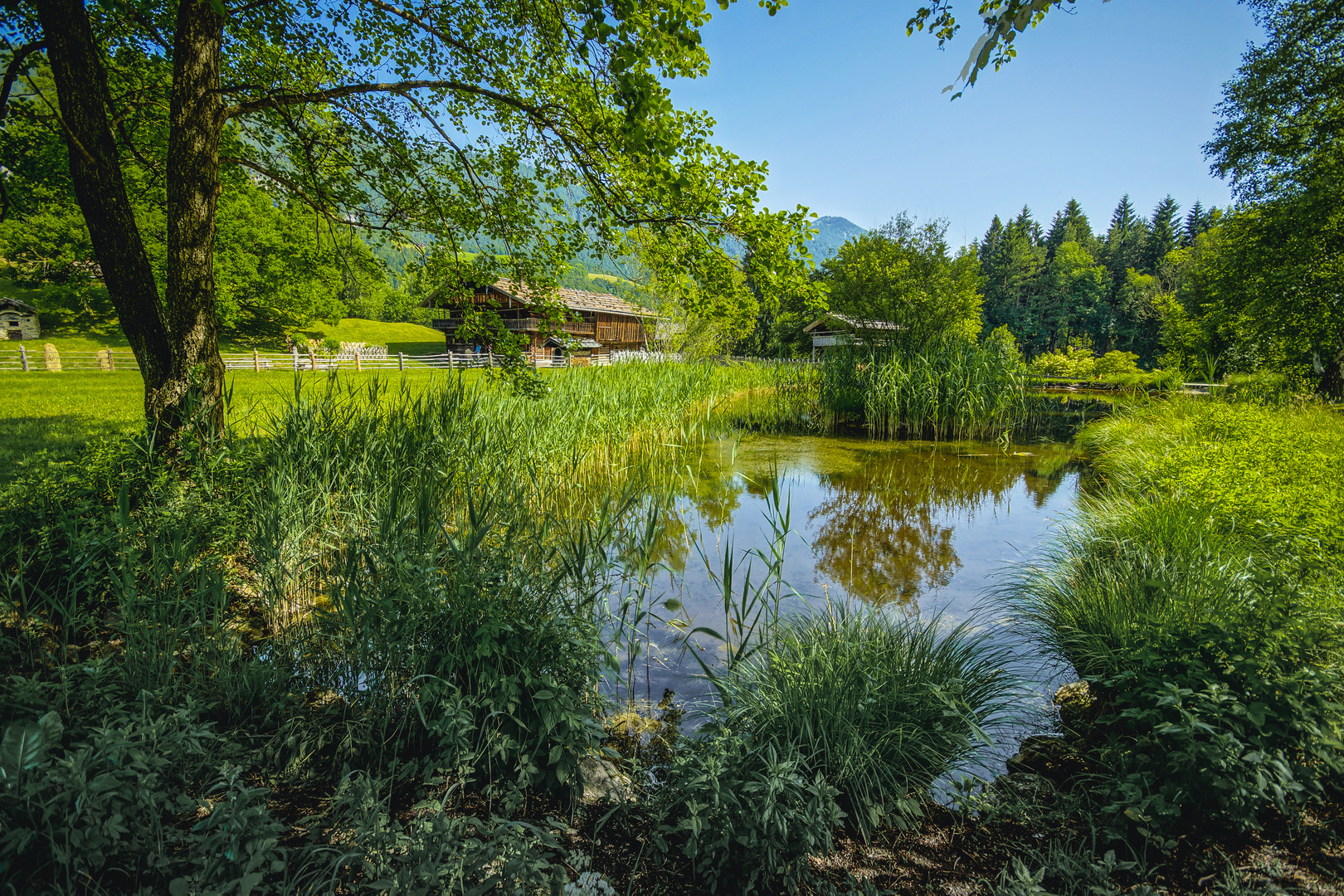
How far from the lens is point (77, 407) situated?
9.46 metres

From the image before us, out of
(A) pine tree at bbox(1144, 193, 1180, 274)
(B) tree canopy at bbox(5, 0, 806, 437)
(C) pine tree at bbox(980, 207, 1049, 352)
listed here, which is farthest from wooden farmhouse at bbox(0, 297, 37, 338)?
(A) pine tree at bbox(1144, 193, 1180, 274)

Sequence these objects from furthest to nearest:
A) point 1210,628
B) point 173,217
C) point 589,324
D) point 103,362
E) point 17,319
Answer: point 589,324 < point 17,319 < point 103,362 < point 173,217 < point 1210,628

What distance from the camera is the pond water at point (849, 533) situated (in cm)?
399

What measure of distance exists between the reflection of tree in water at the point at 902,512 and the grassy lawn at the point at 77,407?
4716 mm

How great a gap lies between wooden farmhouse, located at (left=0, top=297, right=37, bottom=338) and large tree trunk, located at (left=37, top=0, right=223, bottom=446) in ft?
168

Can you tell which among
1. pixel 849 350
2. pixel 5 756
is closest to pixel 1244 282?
pixel 849 350

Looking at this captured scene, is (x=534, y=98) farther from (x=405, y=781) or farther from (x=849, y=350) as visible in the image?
(x=849, y=350)

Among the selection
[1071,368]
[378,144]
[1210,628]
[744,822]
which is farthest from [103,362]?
[1071,368]

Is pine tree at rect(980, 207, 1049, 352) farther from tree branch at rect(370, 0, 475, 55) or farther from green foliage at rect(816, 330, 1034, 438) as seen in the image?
tree branch at rect(370, 0, 475, 55)

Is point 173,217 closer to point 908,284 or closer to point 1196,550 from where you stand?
point 1196,550

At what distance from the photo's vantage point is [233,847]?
129cm

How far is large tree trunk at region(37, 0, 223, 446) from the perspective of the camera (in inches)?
136

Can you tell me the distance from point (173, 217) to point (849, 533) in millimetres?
7003

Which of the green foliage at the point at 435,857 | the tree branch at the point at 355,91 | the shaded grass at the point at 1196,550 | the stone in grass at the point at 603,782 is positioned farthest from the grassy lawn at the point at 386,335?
the green foliage at the point at 435,857
